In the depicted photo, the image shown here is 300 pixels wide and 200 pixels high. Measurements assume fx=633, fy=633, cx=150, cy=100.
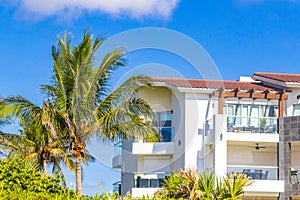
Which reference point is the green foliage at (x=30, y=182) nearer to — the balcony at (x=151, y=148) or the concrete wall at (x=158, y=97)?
the balcony at (x=151, y=148)

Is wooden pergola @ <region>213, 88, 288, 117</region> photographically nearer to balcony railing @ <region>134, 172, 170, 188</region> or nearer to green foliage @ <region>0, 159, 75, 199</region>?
balcony railing @ <region>134, 172, 170, 188</region>

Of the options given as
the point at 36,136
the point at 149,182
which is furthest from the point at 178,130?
the point at 36,136

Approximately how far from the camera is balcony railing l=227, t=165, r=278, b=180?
28234 mm

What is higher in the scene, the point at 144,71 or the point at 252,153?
the point at 144,71

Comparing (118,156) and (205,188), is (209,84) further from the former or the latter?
(205,188)

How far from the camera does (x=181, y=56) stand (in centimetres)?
2739

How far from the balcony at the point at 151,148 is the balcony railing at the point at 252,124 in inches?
125

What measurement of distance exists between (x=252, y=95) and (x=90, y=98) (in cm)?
938

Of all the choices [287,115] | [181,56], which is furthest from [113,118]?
[287,115]

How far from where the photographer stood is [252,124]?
29391mm

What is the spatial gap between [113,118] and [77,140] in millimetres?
1578

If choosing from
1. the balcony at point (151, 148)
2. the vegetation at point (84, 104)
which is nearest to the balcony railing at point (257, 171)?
the balcony at point (151, 148)

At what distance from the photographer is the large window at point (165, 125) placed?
1190 inches

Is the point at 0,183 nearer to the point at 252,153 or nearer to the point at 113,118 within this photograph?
the point at 113,118
